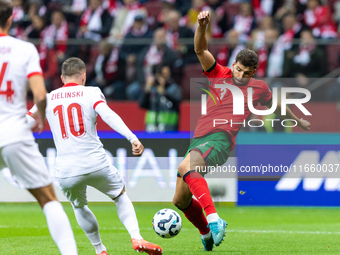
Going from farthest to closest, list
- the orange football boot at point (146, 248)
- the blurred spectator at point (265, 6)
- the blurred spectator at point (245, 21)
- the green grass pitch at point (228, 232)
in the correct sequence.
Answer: the blurred spectator at point (265, 6), the blurred spectator at point (245, 21), the green grass pitch at point (228, 232), the orange football boot at point (146, 248)

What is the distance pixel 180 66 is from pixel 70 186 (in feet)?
20.0

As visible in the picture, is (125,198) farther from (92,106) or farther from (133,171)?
(133,171)

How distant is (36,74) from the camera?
381 centimetres

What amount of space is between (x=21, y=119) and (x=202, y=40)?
2057mm

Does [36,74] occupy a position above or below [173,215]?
above

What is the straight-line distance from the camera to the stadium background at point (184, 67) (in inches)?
366

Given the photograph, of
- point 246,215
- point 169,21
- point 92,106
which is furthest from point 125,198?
point 169,21

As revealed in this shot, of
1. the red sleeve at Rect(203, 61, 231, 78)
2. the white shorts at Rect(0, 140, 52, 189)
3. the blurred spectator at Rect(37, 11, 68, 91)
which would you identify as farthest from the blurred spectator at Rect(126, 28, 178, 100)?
the white shorts at Rect(0, 140, 52, 189)

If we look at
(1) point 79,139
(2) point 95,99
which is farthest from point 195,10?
(1) point 79,139

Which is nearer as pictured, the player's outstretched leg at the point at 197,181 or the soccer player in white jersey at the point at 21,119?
the soccer player in white jersey at the point at 21,119

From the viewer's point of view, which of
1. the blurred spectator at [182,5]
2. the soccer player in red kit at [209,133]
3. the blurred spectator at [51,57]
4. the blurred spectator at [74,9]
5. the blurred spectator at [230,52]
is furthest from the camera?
the blurred spectator at [74,9]

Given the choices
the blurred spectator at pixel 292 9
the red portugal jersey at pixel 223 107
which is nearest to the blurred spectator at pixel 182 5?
the blurred spectator at pixel 292 9

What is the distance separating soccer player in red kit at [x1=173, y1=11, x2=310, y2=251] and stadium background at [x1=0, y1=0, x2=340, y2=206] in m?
3.54

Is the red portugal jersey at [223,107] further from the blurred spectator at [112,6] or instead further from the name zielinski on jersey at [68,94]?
the blurred spectator at [112,6]
